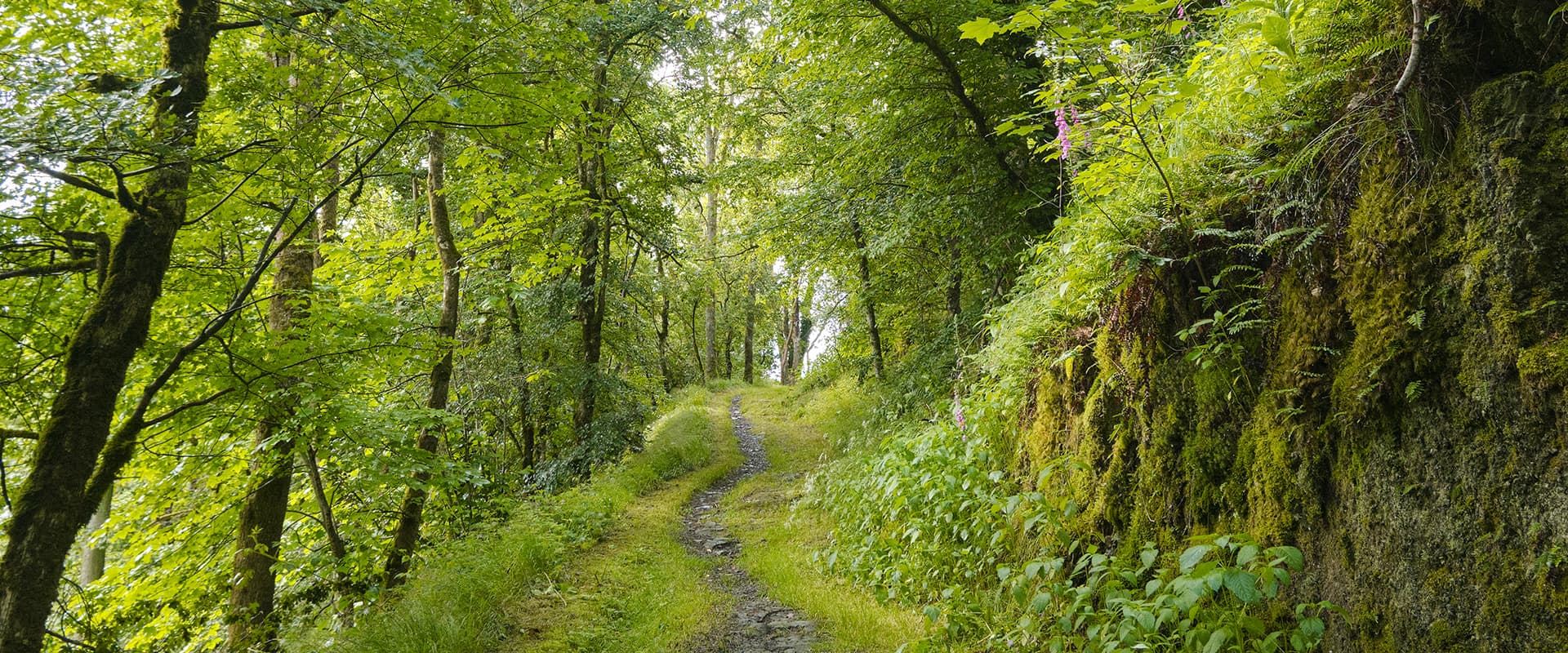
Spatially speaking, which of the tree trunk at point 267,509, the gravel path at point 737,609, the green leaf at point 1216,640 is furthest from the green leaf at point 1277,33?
the tree trunk at point 267,509

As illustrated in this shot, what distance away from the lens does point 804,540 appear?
8.00 m

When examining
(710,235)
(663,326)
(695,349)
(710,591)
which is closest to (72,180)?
(710,591)

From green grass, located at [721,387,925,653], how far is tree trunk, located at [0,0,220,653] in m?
4.37

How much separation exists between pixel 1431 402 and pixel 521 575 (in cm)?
685

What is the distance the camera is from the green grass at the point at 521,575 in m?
5.02

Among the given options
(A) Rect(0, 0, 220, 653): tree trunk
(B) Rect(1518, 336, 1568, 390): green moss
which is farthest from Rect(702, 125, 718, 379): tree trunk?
(B) Rect(1518, 336, 1568, 390): green moss

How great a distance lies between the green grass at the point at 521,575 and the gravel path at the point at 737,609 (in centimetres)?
32

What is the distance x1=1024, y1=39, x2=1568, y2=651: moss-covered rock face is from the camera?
6.40 ft

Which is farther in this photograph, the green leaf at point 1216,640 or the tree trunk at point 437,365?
the tree trunk at point 437,365

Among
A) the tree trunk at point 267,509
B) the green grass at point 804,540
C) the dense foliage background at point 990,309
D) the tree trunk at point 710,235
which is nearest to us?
the dense foliage background at point 990,309

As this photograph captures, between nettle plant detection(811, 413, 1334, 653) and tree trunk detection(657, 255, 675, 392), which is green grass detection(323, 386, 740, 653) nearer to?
nettle plant detection(811, 413, 1334, 653)

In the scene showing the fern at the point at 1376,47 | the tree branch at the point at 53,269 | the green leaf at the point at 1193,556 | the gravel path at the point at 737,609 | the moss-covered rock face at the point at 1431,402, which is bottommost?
the gravel path at the point at 737,609

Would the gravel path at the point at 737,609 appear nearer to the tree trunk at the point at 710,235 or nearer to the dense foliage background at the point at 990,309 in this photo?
the dense foliage background at the point at 990,309

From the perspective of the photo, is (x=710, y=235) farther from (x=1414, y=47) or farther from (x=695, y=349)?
(x=1414, y=47)
